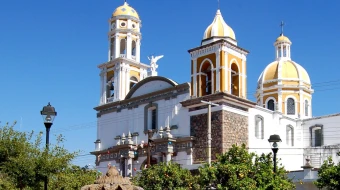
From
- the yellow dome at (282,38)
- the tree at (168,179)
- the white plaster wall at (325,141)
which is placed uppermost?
the yellow dome at (282,38)

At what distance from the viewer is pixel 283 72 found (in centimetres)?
4878

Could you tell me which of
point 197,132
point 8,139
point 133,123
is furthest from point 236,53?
point 8,139

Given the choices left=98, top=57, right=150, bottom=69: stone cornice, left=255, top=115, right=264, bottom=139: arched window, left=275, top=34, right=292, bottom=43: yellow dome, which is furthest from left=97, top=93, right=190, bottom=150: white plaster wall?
left=275, top=34, right=292, bottom=43: yellow dome

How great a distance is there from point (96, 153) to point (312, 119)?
16757mm

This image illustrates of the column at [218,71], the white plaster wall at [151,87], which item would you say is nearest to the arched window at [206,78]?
the column at [218,71]

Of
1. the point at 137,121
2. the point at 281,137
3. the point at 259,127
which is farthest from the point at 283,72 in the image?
the point at 137,121

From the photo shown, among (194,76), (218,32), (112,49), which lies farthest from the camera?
(112,49)

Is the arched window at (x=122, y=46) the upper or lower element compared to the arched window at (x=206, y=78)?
upper

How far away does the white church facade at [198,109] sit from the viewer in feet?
119

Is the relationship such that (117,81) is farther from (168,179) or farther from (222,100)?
(168,179)

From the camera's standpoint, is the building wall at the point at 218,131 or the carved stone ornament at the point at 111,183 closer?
the carved stone ornament at the point at 111,183

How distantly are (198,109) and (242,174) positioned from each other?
13.1 metres

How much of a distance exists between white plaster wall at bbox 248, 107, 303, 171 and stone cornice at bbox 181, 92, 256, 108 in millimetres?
950

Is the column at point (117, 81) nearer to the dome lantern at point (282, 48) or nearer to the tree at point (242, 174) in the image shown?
the dome lantern at point (282, 48)
